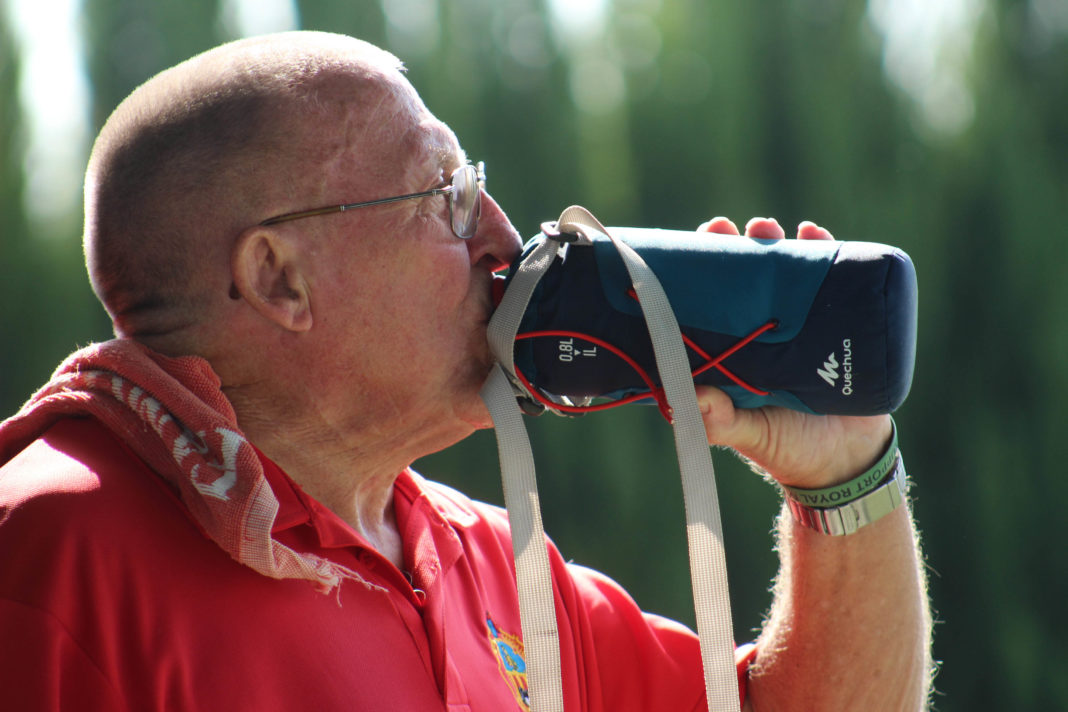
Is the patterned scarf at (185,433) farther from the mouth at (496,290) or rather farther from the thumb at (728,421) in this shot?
the thumb at (728,421)

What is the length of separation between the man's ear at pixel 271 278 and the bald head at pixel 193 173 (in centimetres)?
2

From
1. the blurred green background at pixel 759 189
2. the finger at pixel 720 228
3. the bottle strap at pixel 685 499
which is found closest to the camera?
the bottle strap at pixel 685 499

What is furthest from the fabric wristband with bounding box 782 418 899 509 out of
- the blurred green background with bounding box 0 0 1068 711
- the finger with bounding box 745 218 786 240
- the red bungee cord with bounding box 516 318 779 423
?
the blurred green background with bounding box 0 0 1068 711

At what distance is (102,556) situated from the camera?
1249 mm

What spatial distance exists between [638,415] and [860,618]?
4249mm

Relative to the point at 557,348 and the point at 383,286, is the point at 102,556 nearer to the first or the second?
the point at 383,286

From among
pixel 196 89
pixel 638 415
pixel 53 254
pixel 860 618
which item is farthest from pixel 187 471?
pixel 53 254

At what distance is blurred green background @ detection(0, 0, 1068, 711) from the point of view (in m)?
5.73

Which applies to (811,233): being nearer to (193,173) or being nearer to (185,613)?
(193,173)

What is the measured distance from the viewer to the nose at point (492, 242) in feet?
5.68

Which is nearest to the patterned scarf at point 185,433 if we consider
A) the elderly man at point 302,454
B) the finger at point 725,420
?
the elderly man at point 302,454

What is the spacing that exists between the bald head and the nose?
32 centimetres

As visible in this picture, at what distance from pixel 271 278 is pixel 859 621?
4.02 feet

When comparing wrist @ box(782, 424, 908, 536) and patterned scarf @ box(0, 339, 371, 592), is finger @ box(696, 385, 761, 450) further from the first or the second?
patterned scarf @ box(0, 339, 371, 592)
